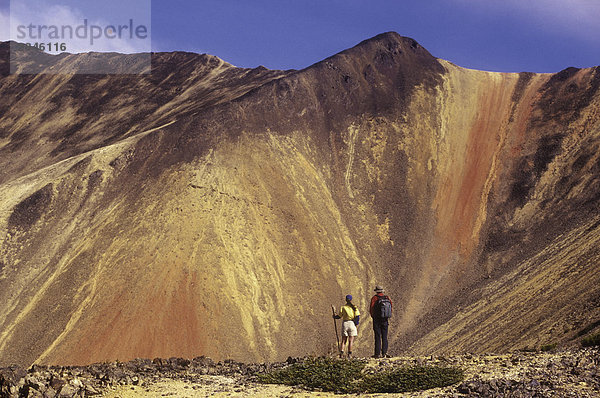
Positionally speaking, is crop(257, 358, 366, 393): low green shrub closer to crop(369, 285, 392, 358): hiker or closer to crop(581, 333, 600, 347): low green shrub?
crop(369, 285, 392, 358): hiker

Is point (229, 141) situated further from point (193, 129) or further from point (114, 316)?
point (114, 316)

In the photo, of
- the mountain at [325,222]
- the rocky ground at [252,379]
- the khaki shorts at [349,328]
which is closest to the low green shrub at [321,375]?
the rocky ground at [252,379]

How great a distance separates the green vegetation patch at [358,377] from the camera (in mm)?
11078

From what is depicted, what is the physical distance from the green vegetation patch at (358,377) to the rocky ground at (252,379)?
29 centimetres

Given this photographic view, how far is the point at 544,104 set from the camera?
150ft

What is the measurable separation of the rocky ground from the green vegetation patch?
292 mm

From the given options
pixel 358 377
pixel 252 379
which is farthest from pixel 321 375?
pixel 252 379

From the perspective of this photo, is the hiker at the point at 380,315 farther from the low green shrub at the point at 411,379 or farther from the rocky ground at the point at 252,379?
the low green shrub at the point at 411,379

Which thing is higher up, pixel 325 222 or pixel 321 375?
pixel 325 222

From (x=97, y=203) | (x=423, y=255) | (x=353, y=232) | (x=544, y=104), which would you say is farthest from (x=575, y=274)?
(x=97, y=203)

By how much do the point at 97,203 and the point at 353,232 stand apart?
49.3 ft

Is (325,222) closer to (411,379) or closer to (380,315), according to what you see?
(380,315)

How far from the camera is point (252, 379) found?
1273 cm

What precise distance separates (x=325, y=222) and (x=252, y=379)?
23.5 metres
